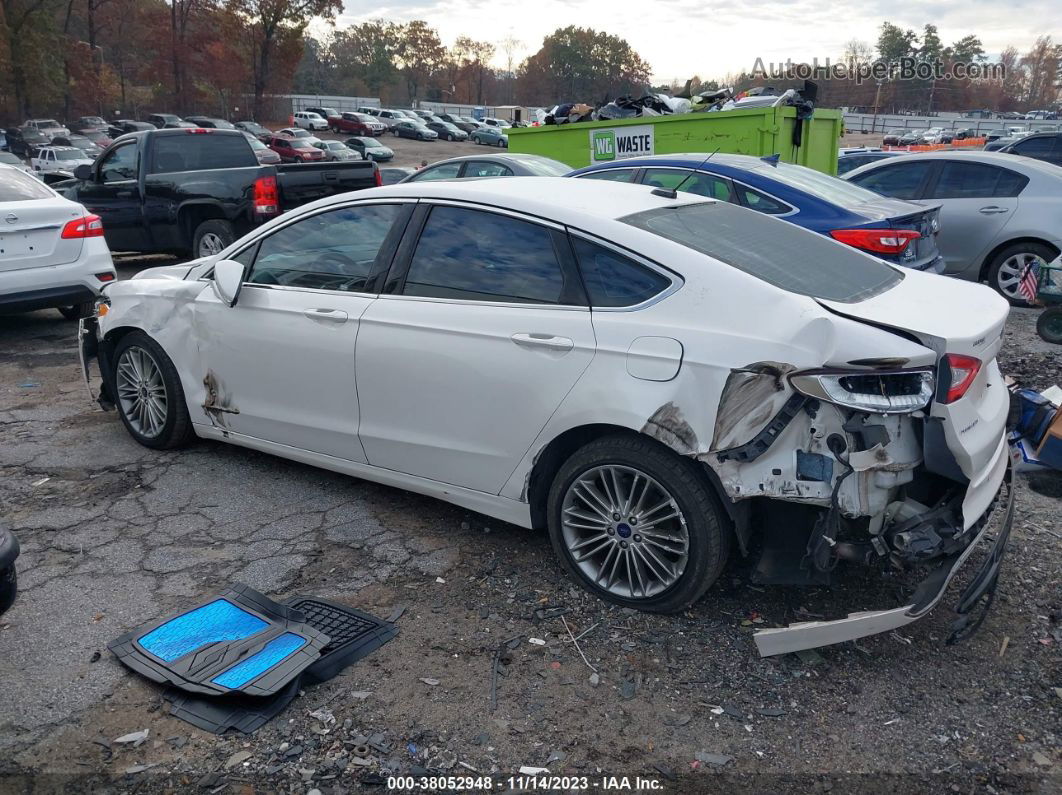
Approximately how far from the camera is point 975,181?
30.9ft

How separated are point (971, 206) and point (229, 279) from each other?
26.3 feet

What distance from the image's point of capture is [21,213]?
7.31m

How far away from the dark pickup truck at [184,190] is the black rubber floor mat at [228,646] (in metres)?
7.92

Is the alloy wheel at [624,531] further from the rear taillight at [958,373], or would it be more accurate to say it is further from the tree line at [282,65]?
the tree line at [282,65]

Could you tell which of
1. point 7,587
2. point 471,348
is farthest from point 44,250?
point 7,587

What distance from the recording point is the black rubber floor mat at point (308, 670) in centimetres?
290

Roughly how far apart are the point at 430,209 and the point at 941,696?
2.85 m

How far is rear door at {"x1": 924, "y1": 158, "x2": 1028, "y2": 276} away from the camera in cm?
916

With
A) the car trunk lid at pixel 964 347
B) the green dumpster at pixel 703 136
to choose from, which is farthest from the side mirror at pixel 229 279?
the green dumpster at pixel 703 136

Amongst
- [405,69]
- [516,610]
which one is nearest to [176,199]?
[516,610]

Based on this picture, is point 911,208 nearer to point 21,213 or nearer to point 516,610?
point 516,610

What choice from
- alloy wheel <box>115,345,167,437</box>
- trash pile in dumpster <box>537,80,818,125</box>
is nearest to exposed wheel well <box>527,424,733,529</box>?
alloy wheel <box>115,345,167,437</box>

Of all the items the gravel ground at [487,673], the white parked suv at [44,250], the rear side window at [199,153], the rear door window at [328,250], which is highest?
the rear side window at [199,153]

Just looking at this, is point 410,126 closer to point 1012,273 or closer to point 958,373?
point 1012,273
